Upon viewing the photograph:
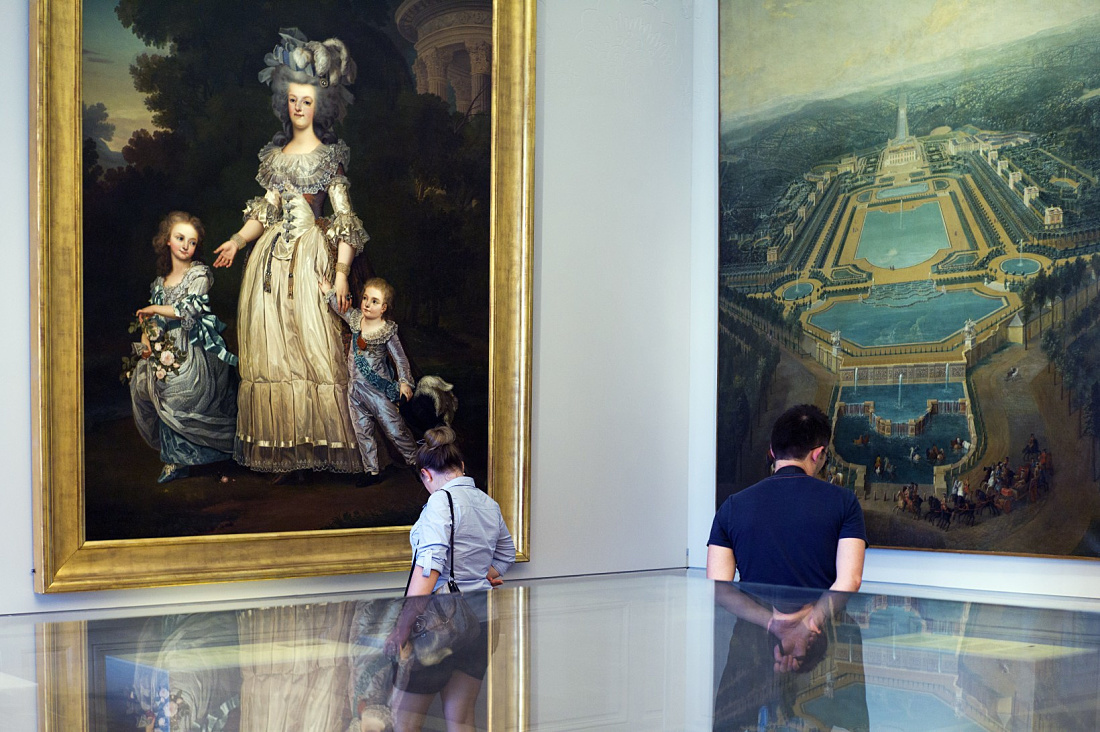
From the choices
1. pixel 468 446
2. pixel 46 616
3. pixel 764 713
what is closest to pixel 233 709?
pixel 764 713

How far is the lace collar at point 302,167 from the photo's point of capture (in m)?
8.15

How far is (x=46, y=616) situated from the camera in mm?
6859

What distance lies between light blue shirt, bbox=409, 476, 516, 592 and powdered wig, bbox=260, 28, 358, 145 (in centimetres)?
363

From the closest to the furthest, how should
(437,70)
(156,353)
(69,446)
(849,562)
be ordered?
1. (849,562)
2. (69,446)
3. (156,353)
4. (437,70)

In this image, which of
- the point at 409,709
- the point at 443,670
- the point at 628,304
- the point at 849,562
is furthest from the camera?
the point at 628,304

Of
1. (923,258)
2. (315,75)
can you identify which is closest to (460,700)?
(315,75)

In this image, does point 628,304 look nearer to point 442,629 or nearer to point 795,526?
point 795,526

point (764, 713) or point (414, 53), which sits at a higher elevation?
point (414, 53)

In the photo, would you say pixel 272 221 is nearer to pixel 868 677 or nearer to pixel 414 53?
pixel 414 53

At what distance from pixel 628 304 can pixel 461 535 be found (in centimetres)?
486

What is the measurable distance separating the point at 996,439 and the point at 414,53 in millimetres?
5751

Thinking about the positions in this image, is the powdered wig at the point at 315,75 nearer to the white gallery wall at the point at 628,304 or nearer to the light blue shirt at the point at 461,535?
the white gallery wall at the point at 628,304

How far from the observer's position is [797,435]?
203 inches

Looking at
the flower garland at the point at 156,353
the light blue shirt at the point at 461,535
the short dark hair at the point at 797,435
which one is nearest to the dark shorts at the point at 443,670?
the short dark hair at the point at 797,435
